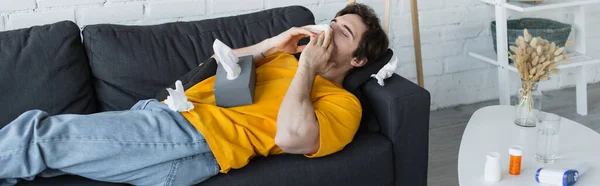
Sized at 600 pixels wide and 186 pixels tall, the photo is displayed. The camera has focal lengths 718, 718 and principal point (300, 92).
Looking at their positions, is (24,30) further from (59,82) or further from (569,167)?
(569,167)

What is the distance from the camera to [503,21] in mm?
3318

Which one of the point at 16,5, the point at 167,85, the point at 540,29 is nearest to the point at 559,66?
the point at 540,29

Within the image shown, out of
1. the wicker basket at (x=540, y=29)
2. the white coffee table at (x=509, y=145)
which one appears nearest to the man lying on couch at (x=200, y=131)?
the white coffee table at (x=509, y=145)

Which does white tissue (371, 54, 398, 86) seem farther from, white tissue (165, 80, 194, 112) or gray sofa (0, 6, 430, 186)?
white tissue (165, 80, 194, 112)

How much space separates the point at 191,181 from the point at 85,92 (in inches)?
25.3

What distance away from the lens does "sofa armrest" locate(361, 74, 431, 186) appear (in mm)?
2309

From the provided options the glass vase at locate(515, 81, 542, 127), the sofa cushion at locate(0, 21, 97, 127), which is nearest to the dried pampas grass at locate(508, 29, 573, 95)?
the glass vase at locate(515, 81, 542, 127)

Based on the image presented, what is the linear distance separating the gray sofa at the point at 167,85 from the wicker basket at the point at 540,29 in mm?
1158

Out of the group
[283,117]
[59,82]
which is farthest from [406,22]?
[59,82]

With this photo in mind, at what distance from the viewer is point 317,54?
2.30 metres

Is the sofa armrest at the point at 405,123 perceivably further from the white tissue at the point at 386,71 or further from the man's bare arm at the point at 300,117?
the man's bare arm at the point at 300,117

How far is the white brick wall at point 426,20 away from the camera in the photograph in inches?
111

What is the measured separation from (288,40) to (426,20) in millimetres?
1200

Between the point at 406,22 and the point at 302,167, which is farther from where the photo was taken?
the point at 406,22
